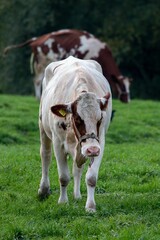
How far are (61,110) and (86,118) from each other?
409mm

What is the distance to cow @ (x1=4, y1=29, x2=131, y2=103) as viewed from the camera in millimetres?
23812

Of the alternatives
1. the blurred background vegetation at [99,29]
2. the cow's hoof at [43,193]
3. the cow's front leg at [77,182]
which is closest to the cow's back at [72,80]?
the cow's front leg at [77,182]

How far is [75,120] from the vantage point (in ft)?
28.8

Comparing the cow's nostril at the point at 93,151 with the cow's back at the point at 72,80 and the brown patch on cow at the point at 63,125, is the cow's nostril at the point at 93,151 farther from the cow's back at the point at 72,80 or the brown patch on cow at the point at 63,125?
the cow's back at the point at 72,80

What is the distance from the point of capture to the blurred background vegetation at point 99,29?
37.8 metres

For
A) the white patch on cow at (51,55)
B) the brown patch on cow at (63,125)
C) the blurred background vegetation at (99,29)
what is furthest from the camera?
the blurred background vegetation at (99,29)

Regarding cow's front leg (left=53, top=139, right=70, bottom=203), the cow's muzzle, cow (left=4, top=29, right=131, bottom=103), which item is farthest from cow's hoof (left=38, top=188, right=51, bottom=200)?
cow (left=4, top=29, right=131, bottom=103)

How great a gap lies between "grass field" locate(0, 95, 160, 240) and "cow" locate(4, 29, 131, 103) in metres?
6.23

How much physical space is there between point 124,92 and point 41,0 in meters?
15.7

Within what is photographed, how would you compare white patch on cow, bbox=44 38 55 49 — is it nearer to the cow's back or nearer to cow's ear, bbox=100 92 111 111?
the cow's back

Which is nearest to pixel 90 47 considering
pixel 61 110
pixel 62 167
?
pixel 62 167

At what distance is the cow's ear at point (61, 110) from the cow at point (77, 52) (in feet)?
48.1

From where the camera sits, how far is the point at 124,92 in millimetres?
24844

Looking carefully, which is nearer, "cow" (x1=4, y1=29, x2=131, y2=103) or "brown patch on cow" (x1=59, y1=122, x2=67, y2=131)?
"brown patch on cow" (x1=59, y1=122, x2=67, y2=131)
